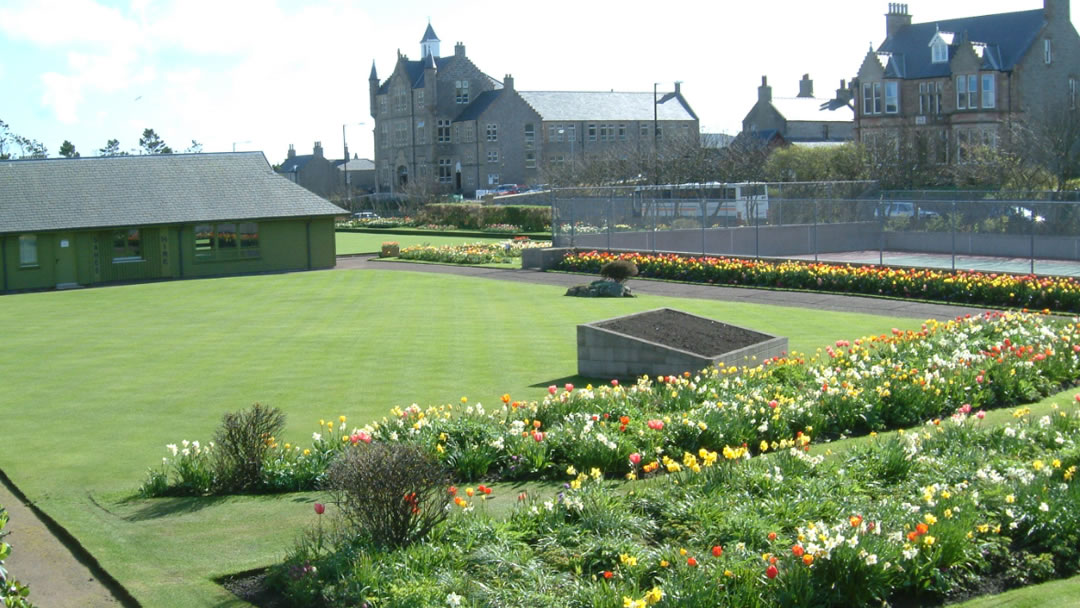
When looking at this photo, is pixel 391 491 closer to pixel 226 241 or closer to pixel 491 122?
pixel 226 241

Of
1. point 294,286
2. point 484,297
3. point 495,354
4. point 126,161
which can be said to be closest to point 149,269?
point 126,161

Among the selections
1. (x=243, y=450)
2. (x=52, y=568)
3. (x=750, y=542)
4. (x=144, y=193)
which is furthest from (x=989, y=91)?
(x=52, y=568)

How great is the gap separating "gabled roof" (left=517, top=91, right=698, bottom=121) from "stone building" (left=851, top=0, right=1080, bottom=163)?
33.3m

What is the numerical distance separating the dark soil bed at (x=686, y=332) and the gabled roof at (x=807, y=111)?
7038 cm

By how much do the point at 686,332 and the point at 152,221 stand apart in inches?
1232

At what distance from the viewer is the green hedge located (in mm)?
63125

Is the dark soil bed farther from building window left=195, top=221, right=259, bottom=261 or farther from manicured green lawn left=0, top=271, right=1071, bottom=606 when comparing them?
building window left=195, top=221, right=259, bottom=261

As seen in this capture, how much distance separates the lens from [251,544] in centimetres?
915

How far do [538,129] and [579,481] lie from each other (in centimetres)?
8973

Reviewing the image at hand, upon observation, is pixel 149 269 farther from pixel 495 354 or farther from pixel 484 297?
pixel 495 354

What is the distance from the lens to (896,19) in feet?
225

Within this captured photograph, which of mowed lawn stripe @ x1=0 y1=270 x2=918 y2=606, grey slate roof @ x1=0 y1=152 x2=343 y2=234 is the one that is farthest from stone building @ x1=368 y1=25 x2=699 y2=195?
mowed lawn stripe @ x1=0 y1=270 x2=918 y2=606

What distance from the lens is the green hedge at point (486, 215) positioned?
6312 centimetres

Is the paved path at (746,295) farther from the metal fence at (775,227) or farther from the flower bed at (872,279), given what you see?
the metal fence at (775,227)
